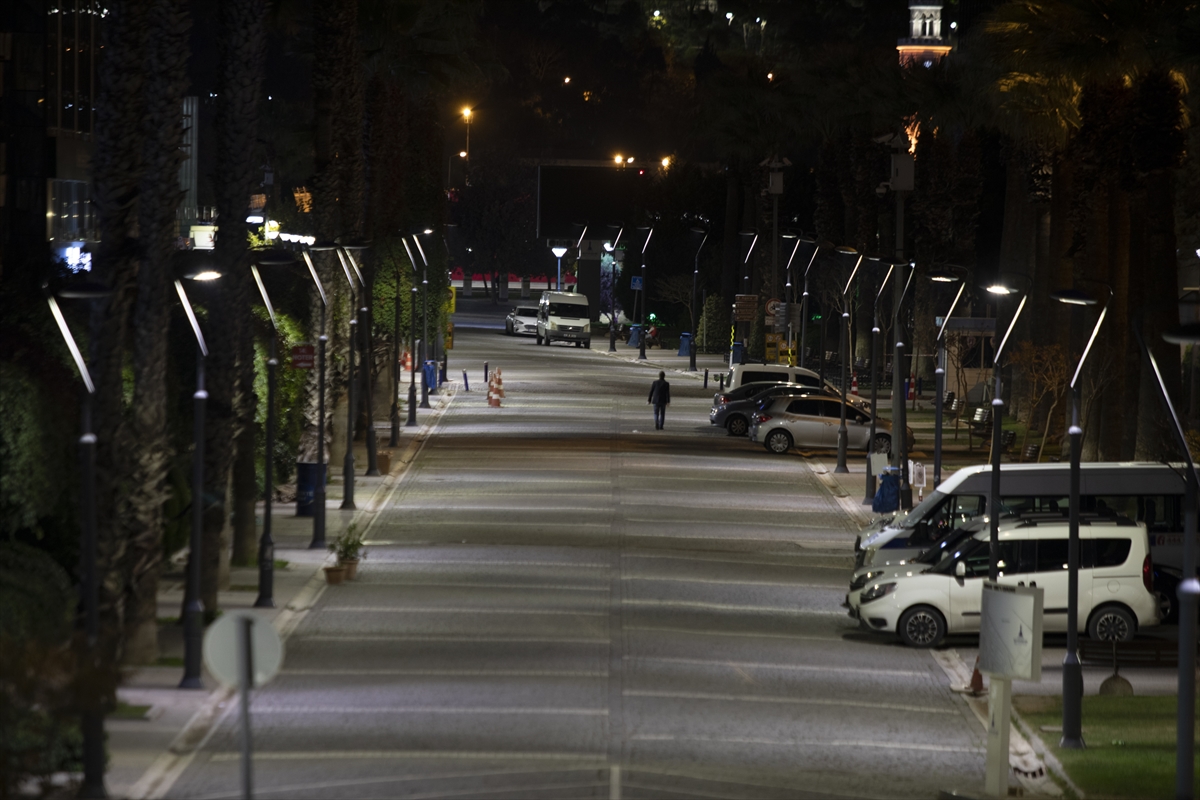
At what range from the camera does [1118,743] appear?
736 inches

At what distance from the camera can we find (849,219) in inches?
2798

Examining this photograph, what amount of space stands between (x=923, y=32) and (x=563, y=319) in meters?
41.5

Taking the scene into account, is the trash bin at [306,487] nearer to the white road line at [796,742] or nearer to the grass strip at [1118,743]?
the grass strip at [1118,743]

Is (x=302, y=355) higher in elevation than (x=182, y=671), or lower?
higher

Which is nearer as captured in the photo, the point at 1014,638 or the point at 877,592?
the point at 1014,638

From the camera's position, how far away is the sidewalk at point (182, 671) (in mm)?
16219

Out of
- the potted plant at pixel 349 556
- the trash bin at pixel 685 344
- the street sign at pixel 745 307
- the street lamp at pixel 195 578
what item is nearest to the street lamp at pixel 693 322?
the trash bin at pixel 685 344

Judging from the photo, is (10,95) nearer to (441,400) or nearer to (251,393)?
(441,400)

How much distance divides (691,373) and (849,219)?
999 centimetres

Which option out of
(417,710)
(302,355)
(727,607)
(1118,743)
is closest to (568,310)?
(302,355)

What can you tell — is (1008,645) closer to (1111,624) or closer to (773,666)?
(773,666)

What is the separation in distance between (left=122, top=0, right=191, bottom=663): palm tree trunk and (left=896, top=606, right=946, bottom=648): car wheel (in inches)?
406

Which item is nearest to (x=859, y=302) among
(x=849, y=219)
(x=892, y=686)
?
(x=849, y=219)

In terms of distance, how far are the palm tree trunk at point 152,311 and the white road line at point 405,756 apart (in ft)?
14.7
